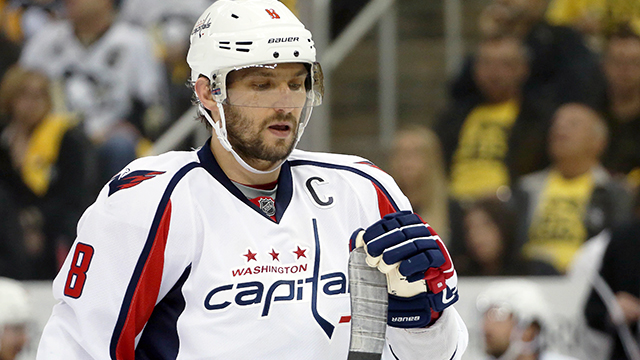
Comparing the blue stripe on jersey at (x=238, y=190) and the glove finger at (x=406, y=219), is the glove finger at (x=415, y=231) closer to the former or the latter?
the glove finger at (x=406, y=219)

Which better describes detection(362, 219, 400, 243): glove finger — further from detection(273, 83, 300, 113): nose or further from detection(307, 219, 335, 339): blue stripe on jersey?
detection(273, 83, 300, 113): nose

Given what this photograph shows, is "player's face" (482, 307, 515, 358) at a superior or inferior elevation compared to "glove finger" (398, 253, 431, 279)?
inferior

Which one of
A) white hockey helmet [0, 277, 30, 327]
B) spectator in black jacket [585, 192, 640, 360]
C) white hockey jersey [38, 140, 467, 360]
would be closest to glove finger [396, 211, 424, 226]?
white hockey jersey [38, 140, 467, 360]

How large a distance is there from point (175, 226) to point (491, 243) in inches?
126

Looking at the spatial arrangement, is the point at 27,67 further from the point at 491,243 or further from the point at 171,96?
the point at 491,243

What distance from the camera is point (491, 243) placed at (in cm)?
490

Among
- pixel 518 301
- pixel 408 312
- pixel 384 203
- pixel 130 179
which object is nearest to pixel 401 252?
pixel 408 312

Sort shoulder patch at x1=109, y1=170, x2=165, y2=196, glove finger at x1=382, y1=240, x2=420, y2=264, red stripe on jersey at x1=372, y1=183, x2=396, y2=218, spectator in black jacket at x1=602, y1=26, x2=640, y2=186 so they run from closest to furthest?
glove finger at x1=382, y1=240, x2=420, y2=264 < shoulder patch at x1=109, y1=170, x2=165, y2=196 < red stripe on jersey at x1=372, y1=183, x2=396, y2=218 < spectator in black jacket at x1=602, y1=26, x2=640, y2=186

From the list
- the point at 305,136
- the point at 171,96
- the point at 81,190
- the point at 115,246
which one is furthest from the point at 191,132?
the point at 115,246

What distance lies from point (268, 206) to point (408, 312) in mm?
429

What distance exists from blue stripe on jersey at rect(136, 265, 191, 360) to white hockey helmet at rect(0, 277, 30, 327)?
288cm

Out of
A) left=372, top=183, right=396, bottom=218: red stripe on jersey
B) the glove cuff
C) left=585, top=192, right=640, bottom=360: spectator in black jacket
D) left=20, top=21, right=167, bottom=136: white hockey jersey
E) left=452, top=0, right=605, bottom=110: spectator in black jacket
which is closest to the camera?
the glove cuff

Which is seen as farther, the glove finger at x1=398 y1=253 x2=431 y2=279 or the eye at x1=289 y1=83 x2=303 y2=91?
the eye at x1=289 y1=83 x2=303 y2=91

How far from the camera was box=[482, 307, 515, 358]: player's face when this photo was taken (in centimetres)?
461
